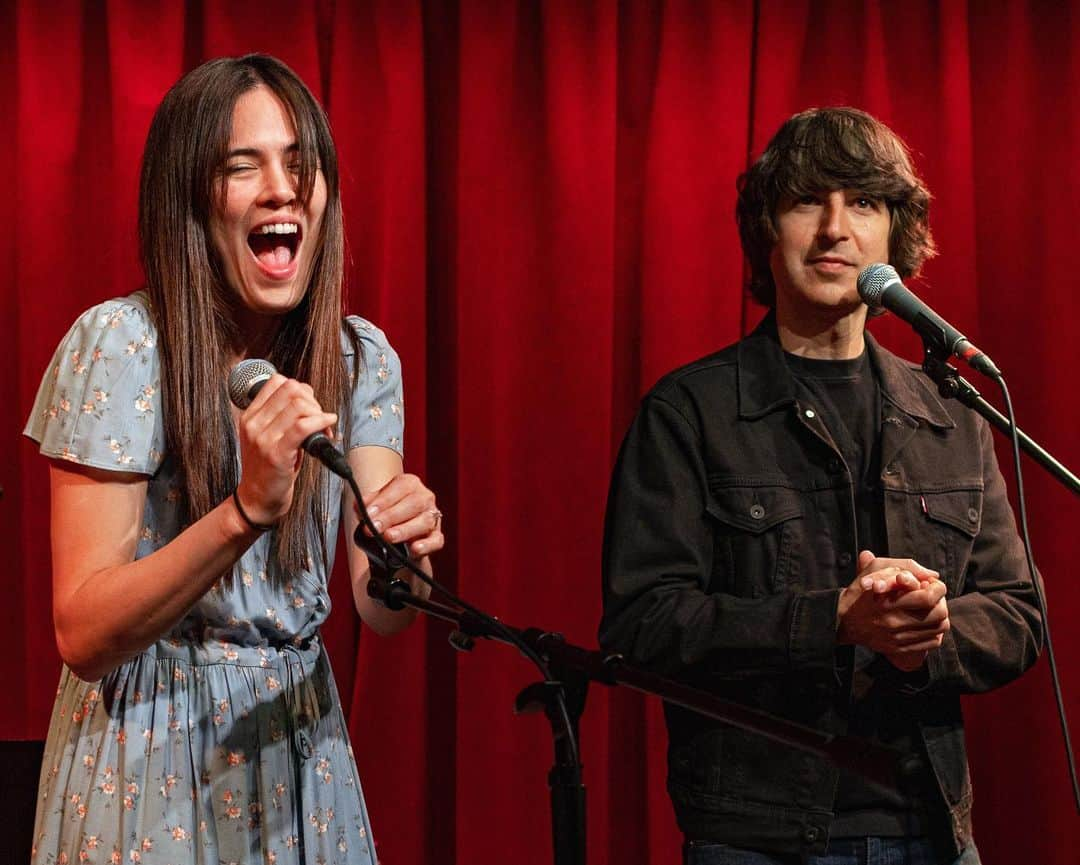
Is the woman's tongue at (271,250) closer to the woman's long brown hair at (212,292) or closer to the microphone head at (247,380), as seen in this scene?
the woman's long brown hair at (212,292)

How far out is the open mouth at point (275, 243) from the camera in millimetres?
1687

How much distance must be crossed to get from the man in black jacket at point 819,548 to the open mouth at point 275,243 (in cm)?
63

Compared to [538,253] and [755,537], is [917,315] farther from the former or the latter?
[538,253]

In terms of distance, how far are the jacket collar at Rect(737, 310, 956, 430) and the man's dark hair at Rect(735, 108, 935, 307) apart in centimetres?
16

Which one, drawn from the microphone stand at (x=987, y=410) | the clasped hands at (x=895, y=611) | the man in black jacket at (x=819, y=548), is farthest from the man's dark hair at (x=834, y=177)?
the clasped hands at (x=895, y=611)

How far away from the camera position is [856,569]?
198 centimetres

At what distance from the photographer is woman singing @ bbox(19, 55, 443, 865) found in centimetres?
149

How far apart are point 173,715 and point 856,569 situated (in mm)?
1011

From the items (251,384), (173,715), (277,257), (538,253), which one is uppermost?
(538,253)

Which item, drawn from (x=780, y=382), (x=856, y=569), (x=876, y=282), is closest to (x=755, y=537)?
(x=856, y=569)

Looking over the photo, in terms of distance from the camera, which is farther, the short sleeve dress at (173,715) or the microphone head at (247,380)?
the short sleeve dress at (173,715)

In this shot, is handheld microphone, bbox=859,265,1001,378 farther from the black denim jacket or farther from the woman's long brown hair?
the woman's long brown hair

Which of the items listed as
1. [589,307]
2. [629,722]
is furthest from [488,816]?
[589,307]

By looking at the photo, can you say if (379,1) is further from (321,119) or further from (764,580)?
(764,580)
